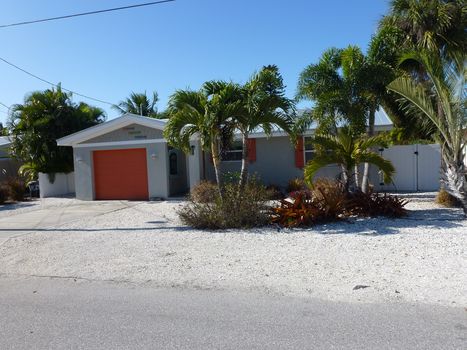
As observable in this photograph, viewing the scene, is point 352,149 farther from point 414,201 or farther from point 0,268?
point 0,268

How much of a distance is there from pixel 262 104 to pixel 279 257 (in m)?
4.14

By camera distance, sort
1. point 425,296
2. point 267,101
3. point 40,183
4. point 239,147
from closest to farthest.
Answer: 1. point 425,296
2. point 267,101
3. point 239,147
4. point 40,183

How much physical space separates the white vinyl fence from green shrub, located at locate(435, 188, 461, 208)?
3.86m

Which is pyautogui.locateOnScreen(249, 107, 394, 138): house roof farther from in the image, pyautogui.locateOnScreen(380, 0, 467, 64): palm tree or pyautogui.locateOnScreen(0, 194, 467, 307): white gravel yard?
pyautogui.locateOnScreen(0, 194, 467, 307): white gravel yard

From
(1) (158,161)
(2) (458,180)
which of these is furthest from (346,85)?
(1) (158,161)

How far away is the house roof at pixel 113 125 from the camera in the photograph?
14781mm

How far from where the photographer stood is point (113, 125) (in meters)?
15.4

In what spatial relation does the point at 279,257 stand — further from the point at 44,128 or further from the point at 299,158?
the point at 44,128

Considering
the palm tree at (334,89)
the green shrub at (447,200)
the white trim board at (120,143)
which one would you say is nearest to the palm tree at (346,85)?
the palm tree at (334,89)

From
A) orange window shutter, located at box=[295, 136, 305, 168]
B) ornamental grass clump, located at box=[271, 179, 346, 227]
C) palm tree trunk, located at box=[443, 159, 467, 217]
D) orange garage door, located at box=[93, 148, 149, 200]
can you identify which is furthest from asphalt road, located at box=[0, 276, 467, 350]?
orange window shutter, located at box=[295, 136, 305, 168]

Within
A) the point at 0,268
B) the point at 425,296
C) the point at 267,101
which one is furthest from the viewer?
the point at 267,101

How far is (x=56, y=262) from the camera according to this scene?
23.1 ft

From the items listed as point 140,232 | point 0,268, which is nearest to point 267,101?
point 140,232

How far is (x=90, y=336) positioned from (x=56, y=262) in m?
3.39
